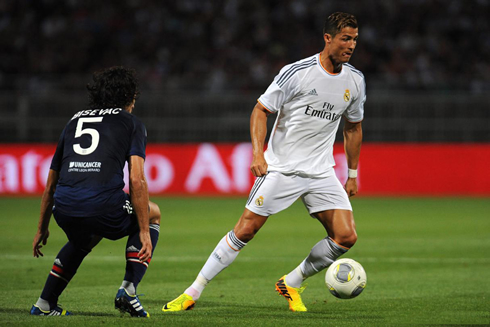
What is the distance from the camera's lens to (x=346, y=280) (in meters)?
5.89

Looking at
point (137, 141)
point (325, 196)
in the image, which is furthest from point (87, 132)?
point (325, 196)

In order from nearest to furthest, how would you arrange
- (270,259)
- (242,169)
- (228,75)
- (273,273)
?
(273,273)
(270,259)
(242,169)
(228,75)

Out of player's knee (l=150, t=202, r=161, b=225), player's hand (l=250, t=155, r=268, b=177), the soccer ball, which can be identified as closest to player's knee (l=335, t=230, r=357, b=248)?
the soccer ball

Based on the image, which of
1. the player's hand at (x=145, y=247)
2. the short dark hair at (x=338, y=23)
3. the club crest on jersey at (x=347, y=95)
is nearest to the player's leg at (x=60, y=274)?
the player's hand at (x=145, y=247)

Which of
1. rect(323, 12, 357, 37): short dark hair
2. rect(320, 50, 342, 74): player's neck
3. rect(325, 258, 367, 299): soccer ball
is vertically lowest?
rect(325, 258, 367, 299): soccer ball

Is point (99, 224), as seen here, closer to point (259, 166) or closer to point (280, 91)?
point (259, 166)

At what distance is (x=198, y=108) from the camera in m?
18.8

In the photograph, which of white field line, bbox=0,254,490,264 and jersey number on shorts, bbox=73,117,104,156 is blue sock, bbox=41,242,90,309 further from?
white field line, bbox=0,254,490,264

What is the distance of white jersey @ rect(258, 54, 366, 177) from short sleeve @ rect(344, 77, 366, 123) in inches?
1.6

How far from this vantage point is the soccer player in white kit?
5930mm

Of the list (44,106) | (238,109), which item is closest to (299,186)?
(238,109)

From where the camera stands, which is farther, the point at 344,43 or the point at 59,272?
the point at 344,43

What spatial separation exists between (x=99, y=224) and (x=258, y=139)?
1.44 m

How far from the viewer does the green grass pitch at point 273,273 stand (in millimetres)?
5609
